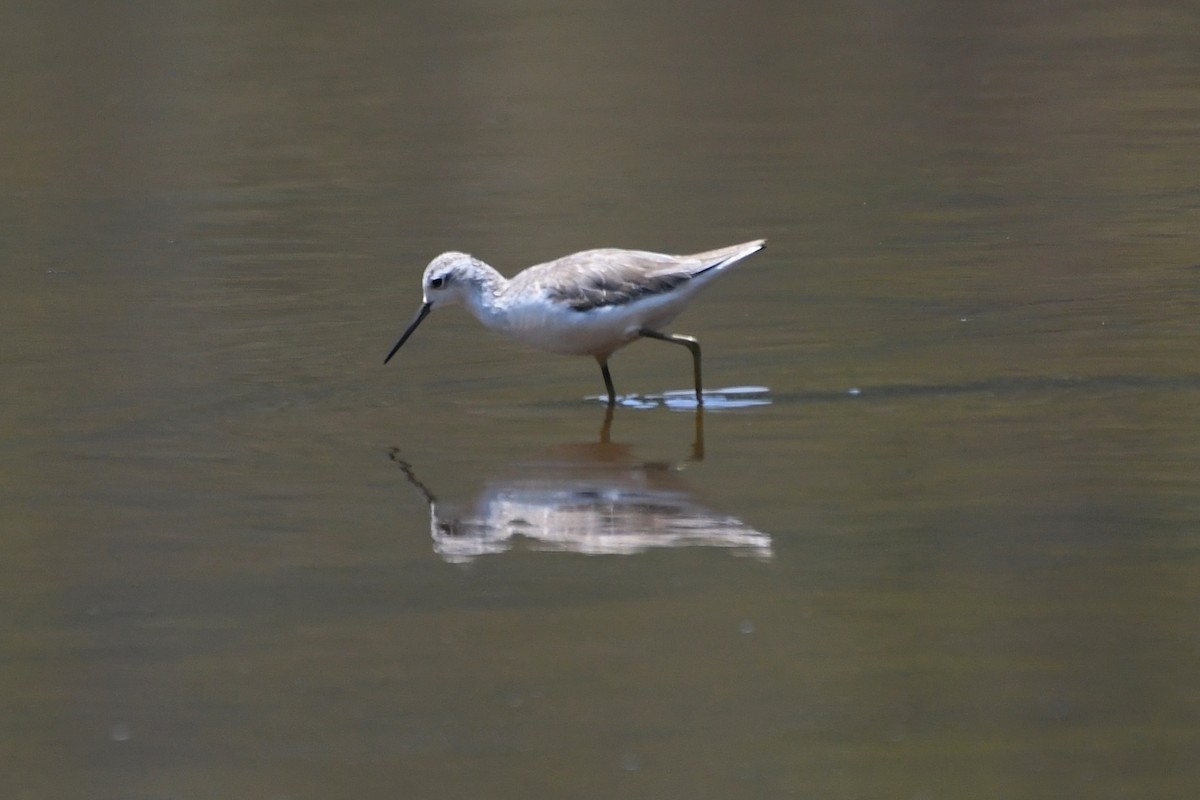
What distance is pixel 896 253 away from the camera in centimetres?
1326

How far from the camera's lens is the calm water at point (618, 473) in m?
5.88

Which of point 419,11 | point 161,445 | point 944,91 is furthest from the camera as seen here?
point 419,11

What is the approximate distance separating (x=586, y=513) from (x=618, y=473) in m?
0.67

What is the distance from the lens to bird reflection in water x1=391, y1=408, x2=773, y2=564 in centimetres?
762

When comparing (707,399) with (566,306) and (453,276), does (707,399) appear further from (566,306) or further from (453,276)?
(453,276)

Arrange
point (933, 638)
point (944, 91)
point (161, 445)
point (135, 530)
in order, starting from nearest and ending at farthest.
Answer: point (933, 638) < point (135, 530) < point (161, 445) < point (944, 91)

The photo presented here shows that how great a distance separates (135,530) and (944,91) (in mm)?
14258

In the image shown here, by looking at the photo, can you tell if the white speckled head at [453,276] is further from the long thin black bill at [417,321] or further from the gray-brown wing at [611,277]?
the gray-brown wing at [611,277]

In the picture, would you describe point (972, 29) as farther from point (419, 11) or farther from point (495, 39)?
point (419, 11)

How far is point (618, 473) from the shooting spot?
8734mm

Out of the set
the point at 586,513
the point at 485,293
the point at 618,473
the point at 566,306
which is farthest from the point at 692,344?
the point at 586,513

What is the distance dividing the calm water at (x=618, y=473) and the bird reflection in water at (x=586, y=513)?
3 centimetres

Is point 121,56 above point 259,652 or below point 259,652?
above

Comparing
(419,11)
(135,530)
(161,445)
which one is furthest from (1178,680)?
(419,11)
